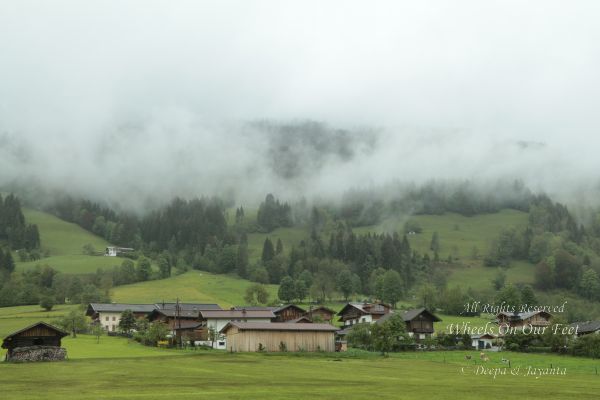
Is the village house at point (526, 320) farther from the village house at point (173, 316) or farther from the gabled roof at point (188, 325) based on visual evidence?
the village house at point (173, 316)

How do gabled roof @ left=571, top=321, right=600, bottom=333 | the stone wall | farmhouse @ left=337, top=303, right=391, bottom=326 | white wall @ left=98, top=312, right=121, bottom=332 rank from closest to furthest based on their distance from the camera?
the stone wall < gabled roof @ left=571, top=321, right=600, bottom=333 < farmhouse @ left=337, top=303, right=391, bottom=326 < white wall @ left=98, top=312, right=121, bottom=332

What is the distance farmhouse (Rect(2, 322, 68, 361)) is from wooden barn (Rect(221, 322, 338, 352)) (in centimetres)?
2575

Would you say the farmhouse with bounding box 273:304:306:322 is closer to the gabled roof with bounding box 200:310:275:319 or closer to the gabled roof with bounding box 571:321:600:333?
the gabled roof with bounding box 200:310:275:319

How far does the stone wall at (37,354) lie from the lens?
74.5 metres

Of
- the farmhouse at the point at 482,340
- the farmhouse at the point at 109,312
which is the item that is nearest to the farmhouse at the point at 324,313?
the farmhouse at the point at 109,312

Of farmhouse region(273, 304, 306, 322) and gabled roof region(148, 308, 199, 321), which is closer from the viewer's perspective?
gabled roof region(148, 308, 199, 321)

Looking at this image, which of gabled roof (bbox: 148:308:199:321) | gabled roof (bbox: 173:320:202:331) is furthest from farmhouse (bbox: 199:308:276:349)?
gabled roof (bbox: 148:308:199:321)

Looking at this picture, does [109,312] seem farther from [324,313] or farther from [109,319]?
[324,313]

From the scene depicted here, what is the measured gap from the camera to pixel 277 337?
96.0m

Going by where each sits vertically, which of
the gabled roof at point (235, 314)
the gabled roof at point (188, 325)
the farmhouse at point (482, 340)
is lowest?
the farmhouse at point (482, 340)

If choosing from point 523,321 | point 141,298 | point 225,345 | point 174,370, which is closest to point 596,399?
point 174,370

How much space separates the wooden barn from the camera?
95.1 metres

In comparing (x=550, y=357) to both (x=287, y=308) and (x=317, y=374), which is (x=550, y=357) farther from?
(x=287, y=308)

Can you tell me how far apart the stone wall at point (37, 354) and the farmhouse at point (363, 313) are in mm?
78431
